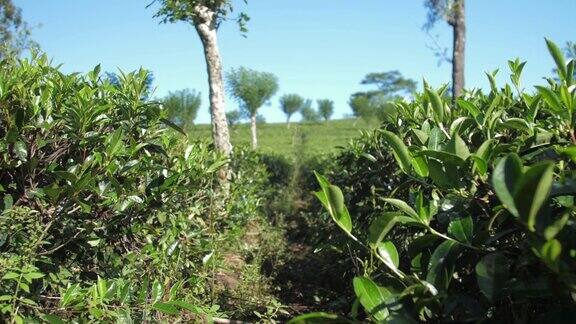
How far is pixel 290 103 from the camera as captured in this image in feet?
220

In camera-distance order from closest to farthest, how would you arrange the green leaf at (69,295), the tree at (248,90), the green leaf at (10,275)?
the green leaf at (10,275), the green leaf at (69,295), the tree at (248,90)

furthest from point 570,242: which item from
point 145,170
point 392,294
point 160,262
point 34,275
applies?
point 160,262

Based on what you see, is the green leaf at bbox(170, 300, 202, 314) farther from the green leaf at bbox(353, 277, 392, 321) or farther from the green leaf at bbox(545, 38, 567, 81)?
the green leaf at bbox(545, 38, 567, 81)

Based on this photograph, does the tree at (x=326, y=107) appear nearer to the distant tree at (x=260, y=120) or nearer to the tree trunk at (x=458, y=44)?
the distant tree at (x=260, y=120)

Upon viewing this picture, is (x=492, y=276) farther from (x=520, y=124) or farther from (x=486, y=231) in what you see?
(x=520, y=124)

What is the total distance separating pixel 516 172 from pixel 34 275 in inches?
60.9

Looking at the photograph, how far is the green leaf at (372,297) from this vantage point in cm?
111

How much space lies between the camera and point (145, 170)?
234cm

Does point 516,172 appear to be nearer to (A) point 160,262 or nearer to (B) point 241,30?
(A) point 160,262

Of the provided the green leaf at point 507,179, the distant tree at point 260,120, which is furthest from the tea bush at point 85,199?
the distant tree at point 260,120

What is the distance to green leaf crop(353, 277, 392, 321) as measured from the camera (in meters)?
1.11

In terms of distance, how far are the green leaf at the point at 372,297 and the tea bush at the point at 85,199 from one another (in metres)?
0.93

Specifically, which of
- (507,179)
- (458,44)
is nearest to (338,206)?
(507,179)

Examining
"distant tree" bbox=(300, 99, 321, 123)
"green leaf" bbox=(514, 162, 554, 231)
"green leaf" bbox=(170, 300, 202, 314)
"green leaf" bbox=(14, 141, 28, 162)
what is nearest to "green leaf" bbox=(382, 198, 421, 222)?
"green leaf" bbox=(514, 162, 554, 231)
